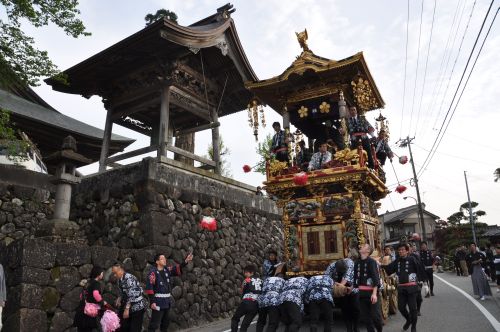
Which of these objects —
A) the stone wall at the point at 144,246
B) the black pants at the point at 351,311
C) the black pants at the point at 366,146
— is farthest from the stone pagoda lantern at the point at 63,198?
the black pants at the point at 366,146

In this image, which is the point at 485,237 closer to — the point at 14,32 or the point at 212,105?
the point at 212,105

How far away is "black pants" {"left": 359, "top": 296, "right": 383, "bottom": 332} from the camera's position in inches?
244

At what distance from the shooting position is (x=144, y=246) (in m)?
8.81

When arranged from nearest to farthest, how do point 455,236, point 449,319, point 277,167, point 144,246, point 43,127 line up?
1. point 449,319
2. point 144,246
3. point 277,167
4. point 43,127
5. point 455,236

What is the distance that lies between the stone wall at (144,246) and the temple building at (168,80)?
1013 millimetres

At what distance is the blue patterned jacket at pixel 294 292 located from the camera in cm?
621

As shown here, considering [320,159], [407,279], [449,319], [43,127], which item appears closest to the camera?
[407,279]

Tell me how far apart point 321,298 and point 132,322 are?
322 cm

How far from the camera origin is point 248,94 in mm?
13828

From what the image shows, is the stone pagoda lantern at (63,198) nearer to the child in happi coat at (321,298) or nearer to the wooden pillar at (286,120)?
the child in happi coat at (321,298)

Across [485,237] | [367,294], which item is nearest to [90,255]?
[367,294]

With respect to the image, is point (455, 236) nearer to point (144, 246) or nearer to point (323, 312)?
point (323, 312)

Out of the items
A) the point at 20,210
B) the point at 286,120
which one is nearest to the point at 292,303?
the point at 286,120

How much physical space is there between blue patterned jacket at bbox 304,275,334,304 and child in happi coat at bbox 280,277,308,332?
0.65 ft
